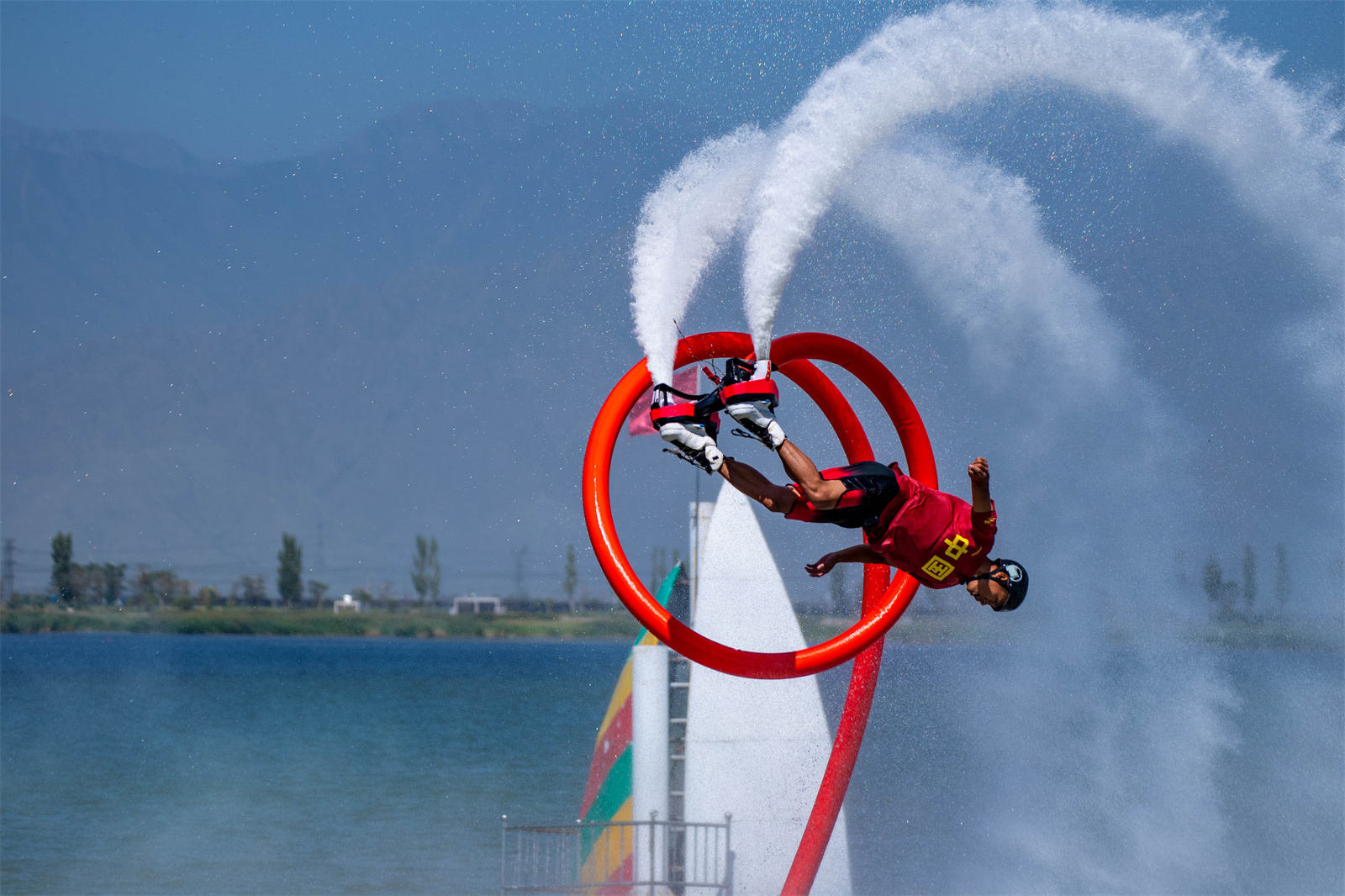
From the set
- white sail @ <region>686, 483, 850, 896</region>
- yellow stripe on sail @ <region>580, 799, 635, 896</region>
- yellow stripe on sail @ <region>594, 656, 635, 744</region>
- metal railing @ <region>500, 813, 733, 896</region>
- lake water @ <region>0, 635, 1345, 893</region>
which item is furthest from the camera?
lake water @ <region>0, 635, 1345, 893</region>

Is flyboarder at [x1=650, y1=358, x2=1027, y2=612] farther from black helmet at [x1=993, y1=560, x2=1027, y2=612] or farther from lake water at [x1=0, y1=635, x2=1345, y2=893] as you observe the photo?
lake water at [x1=0, y1=635, x2=1345, y2=893]

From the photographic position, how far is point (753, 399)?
26.1 feet

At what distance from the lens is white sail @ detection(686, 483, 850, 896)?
12820mm

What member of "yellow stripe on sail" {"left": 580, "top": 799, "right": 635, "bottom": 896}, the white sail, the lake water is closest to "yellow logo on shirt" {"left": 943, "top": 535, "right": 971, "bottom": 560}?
the white sail

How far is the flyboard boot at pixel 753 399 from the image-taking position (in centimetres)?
794

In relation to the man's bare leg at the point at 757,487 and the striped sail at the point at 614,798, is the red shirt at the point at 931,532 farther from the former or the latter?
the striped sail at the point at 614,798

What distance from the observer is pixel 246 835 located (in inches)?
1249

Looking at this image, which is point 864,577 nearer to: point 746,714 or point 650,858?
point 746,714

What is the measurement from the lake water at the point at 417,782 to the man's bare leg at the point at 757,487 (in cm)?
1207

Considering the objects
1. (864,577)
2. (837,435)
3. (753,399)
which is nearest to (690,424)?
(753,399)

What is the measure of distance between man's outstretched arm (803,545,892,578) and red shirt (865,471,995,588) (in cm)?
21

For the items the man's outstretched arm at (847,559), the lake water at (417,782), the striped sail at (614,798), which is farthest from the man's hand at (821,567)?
the lake water at (417,782)

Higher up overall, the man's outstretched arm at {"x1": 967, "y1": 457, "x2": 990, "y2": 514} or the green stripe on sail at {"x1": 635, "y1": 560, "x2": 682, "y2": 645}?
the man's outstretched arm at {"x1": 967, "y1": 457, "x2": 990, "y2": 514}

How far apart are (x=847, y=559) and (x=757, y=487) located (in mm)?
1224
